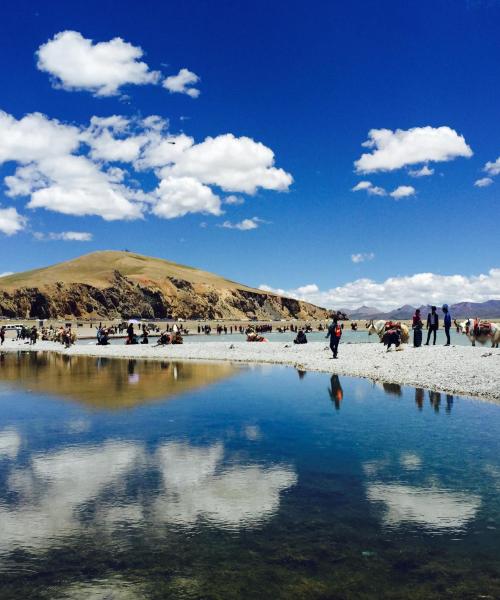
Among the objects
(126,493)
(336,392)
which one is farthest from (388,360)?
(126,493)

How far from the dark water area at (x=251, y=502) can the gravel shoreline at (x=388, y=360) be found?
165 inches

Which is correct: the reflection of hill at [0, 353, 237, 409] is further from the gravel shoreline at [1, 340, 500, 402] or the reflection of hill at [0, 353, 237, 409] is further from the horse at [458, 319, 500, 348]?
the horse at [458, 319, 500, 348]

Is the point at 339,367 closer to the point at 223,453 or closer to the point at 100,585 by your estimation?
the point at 223,453

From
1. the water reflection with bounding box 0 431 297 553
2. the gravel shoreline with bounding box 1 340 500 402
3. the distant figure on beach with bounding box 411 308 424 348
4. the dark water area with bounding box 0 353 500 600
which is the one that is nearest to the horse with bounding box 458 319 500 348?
the gravel shoreline with bounding box 1 340 500 402

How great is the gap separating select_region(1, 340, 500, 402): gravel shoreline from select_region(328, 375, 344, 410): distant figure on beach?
1835mm

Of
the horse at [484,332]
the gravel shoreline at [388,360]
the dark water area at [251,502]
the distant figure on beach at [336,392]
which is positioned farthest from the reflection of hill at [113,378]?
the horse at [484,332]

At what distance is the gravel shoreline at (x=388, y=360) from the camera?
22.0 metres

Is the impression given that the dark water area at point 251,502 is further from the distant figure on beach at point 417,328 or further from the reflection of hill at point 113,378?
the distant figure on beach at point 417,328

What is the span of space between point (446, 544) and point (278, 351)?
35.3 m

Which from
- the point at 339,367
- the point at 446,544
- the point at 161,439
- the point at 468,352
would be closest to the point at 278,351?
the point at 339,367

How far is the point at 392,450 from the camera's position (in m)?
12.2

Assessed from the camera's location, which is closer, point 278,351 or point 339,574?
point 339,574

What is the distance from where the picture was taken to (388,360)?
1189 inches

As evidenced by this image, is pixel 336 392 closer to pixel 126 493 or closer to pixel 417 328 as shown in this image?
pixel 126 493
